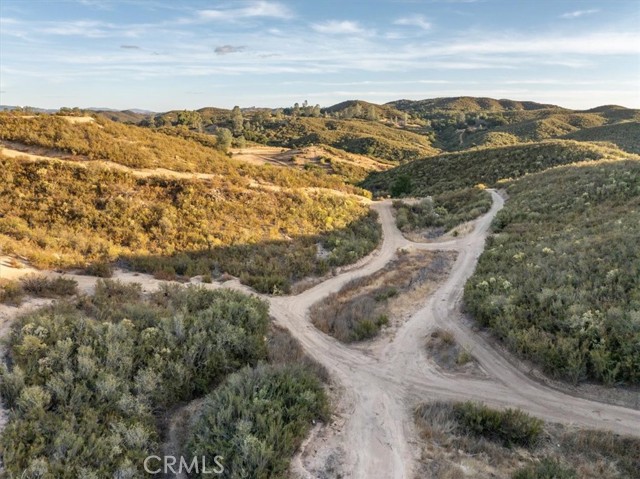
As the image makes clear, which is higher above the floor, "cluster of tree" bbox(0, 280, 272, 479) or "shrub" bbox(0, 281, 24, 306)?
"shrub" bbox(0, 281, 24, 306)

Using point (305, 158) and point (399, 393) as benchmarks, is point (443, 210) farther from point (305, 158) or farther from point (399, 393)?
point (305, 158)

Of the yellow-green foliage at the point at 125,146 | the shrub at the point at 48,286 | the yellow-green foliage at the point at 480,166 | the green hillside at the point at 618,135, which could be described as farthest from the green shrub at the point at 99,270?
the green hillside at the point at 618,135

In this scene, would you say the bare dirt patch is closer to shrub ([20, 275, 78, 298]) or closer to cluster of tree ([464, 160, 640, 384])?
cluster of tree ([464, 160, 640, 384])

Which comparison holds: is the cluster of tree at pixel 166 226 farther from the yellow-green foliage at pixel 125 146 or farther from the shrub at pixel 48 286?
the yellow-green foliage at pixel 125 146

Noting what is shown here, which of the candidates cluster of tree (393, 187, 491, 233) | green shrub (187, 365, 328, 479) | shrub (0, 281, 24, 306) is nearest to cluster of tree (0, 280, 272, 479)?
green shrub (187, 365, 328, 479)

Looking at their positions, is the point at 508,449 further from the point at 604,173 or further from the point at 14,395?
the point at 604,173

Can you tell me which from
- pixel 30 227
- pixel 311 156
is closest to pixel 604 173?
pixel 30 227

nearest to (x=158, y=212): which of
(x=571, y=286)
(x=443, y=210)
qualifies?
(x=571, y=286)
